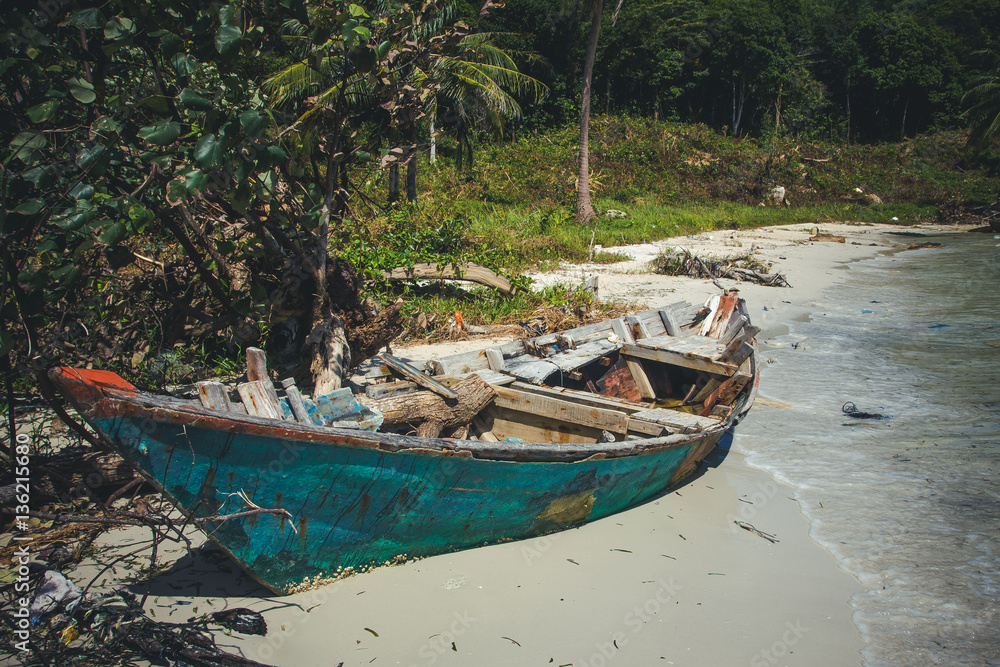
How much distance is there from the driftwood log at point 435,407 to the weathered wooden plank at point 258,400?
2.62 ft

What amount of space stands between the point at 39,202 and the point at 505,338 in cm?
535

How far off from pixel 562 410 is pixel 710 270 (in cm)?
901

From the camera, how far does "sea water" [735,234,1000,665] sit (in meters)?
3.67

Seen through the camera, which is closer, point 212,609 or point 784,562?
point 212,609

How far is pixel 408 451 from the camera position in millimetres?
3131

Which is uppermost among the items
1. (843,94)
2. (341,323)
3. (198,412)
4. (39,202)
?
(843,94)

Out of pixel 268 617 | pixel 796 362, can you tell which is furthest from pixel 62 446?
pixel 796 362

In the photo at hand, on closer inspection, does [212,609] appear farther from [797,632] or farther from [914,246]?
[914,246]

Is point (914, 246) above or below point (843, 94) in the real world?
below

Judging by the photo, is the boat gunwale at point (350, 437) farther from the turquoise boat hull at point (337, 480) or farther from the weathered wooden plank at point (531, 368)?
the weathered wooden plank at point (531, 368)

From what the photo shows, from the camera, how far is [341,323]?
17.4ft

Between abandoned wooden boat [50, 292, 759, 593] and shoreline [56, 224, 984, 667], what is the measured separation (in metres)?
0.17

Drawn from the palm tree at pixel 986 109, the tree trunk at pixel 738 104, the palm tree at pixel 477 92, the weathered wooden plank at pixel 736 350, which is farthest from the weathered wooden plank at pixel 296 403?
the tree trunk at pixel 738 104

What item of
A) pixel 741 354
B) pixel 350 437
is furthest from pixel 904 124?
pixel 350 437
